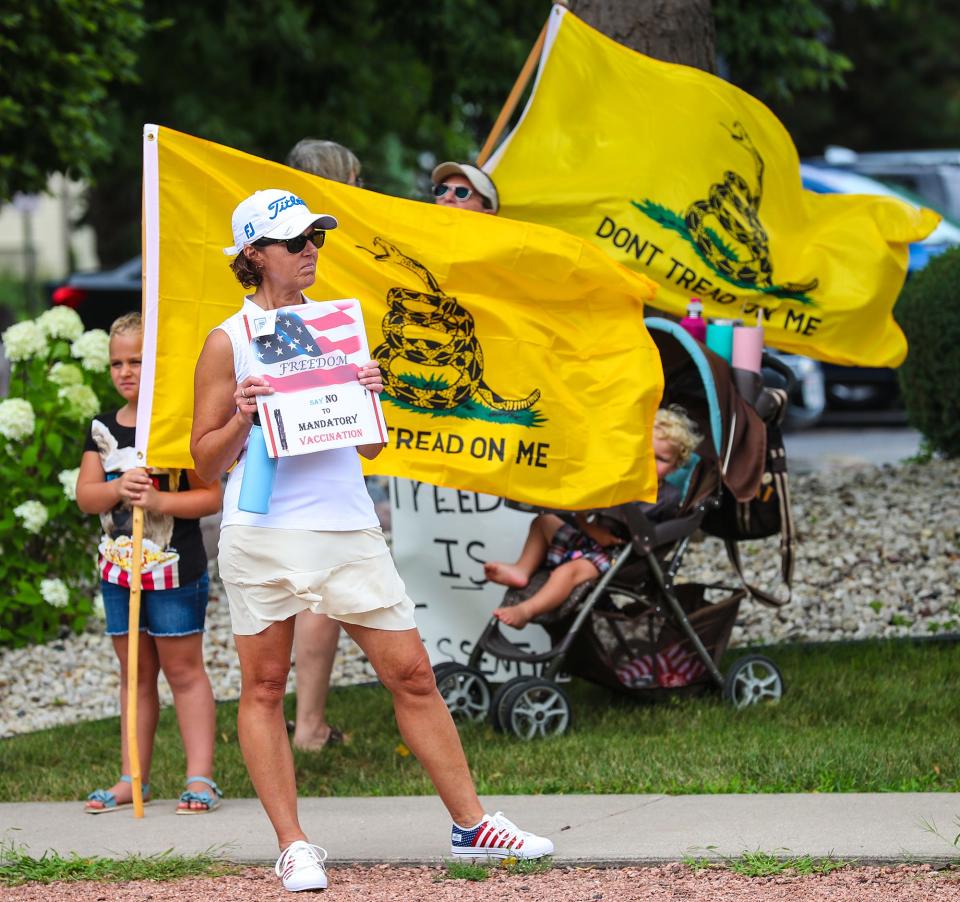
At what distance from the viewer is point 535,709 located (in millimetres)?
6531

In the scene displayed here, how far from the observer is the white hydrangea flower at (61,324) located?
8617 millimetres

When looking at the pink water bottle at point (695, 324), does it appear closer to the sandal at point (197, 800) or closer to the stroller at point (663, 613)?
the stroller at point (663, 613)

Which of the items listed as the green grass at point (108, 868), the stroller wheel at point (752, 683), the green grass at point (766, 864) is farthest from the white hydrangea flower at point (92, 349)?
the green grass at point (766, 864)

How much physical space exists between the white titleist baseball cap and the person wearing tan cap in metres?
2.25

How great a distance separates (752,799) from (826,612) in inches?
127

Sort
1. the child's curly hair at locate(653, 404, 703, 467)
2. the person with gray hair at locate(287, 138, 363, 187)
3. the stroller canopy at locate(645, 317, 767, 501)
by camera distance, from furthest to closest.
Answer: the child's curly hair at locate(653, 404, 703, 467)
the stroller canopy at locate(645, 317, 767, 501)
the person with gray hair at locate(287, 138, 363, 187)

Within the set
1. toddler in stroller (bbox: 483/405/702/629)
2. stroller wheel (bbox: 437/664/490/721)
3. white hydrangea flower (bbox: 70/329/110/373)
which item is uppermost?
white hydrangea flower (bbox: 70/329/110/373)

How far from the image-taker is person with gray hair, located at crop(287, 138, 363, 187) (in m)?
6.45

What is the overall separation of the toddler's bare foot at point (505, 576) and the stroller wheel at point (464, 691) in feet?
1.33

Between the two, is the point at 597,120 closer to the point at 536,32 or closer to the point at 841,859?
the point at 841,859

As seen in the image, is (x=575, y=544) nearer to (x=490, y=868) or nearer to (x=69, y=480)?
(x=490, y=868)

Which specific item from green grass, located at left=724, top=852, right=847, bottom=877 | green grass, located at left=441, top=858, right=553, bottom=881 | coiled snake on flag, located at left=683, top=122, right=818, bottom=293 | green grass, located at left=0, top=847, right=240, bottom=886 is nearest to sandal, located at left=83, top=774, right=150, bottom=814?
green grass, located at left=0, top=847, right=240, bottom=886

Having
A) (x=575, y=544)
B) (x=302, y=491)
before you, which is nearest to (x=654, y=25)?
(x=575, y=544)

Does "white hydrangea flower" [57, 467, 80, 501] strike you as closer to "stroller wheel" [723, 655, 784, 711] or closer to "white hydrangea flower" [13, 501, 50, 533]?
"white hydrangea flower" [13, 501, 50, 533]
